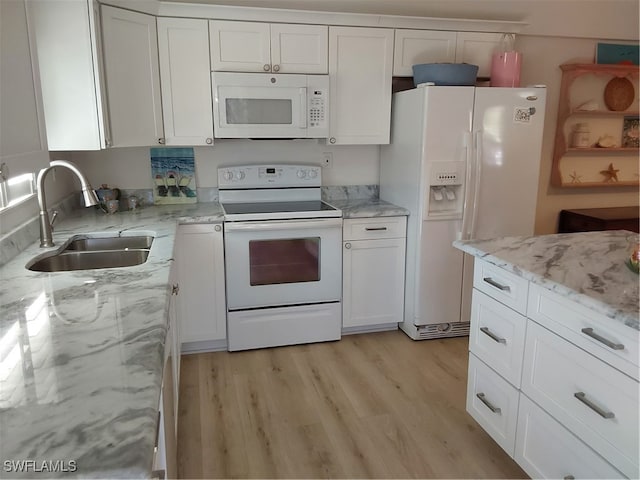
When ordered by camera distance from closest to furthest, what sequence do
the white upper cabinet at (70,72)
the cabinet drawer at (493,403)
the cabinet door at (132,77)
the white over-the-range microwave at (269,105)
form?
the cabinet drawer at (493,403) < the white upper cabinet at (70,72) < the cabinet door at (132,77) < the white over-the-range microwave at (269,105)

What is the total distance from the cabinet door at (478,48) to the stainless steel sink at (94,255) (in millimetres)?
2391

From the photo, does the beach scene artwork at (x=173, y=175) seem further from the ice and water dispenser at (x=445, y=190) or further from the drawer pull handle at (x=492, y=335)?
the drawer pull handle at (x=492, y=335)

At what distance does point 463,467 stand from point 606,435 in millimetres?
778

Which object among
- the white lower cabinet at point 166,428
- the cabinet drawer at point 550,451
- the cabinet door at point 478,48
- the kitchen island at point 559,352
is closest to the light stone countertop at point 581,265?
the kitchen island at point 559,352

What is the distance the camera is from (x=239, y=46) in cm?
300

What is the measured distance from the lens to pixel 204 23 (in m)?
2.93

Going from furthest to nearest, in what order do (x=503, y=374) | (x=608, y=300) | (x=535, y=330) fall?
(x=503, y=374) < (x=535, y=330) < (x=608, y=300)

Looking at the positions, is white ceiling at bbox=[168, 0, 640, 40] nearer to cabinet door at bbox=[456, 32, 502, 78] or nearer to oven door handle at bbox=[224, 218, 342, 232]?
cabinet door at bbox=[456, 32, 502, 78]

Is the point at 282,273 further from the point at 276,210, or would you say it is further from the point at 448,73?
the point at 448,73

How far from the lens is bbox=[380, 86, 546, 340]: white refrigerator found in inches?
119

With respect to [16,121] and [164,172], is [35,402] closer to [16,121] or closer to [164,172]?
[16,121]

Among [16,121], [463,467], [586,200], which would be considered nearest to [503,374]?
[463,467]

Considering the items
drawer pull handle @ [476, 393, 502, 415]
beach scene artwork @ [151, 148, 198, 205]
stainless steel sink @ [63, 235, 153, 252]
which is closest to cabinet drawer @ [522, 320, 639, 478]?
drawer pull handle @ [476, 393, 502, 415]

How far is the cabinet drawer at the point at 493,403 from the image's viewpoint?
1.94 meters
